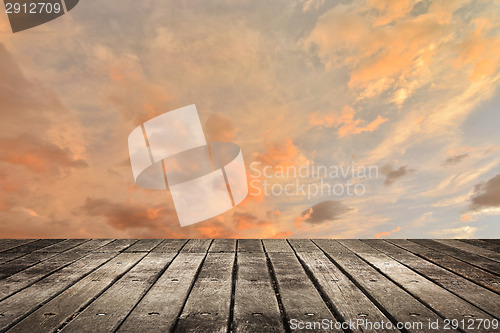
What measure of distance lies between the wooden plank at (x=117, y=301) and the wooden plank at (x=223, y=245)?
640 millimetres

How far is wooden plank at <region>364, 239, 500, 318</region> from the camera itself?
1.70 metres

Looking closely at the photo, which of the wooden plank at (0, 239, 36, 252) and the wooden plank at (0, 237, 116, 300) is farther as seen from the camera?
the wooden plank at (0, 239, 36, 252)

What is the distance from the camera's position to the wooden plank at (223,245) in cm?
295

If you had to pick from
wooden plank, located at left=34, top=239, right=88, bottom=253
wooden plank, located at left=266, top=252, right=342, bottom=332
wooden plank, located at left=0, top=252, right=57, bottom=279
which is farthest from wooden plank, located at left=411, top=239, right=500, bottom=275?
wooden plank, located at left=34, top=239, right=88, bottom=253

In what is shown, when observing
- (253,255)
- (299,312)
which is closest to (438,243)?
(253,255)

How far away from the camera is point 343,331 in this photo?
1.33 m

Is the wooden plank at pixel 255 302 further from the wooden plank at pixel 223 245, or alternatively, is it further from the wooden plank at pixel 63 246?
the wooden plank at pixel 63 246

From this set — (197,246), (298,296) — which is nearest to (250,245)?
(197,246)

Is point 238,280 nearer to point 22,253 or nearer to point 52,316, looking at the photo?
point 52,316

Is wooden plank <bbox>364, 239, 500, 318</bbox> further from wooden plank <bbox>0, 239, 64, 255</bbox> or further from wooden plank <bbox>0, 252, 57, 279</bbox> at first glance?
wooden plank <bbox>0, 239, 64, 255</bbox>

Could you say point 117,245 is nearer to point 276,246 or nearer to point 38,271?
point 38,271

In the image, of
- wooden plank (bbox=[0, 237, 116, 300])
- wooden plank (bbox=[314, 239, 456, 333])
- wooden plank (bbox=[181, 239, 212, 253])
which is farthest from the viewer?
wooden plank (bbox=[181, 239, 212, 253])

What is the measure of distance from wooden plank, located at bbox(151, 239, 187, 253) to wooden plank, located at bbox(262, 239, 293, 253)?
808 mm

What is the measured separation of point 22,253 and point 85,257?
0.66m
